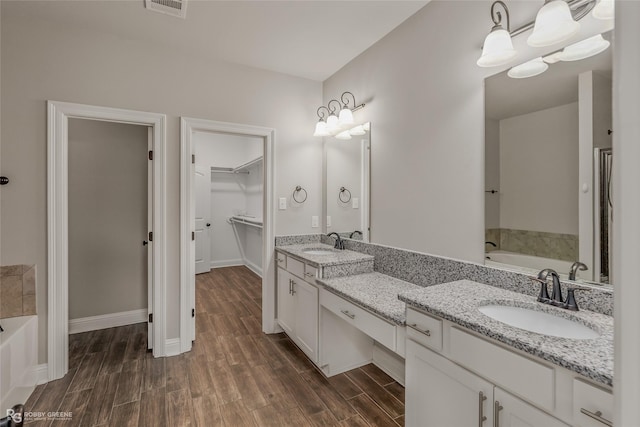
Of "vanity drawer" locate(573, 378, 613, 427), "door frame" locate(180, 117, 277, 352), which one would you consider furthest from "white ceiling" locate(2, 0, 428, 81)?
"vanity drawer" locate(573, 378, 613, 427)

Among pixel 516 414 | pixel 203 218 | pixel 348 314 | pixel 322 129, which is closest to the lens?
pixel 516 414

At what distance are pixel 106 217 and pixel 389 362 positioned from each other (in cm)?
315

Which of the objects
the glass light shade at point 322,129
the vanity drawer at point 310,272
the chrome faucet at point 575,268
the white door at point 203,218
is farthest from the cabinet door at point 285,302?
the white door at point 203,218

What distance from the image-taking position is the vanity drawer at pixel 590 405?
2.80 feet

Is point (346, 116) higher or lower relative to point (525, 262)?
higher

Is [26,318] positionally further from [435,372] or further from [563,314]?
[563,314]

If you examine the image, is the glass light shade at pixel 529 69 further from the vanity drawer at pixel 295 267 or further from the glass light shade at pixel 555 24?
the vanity drawer at pixel 295 267

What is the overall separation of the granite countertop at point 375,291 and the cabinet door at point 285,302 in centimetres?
65

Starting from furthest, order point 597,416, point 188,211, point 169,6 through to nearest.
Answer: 1. point 188,211
2. point 169,6
3. point 597,416

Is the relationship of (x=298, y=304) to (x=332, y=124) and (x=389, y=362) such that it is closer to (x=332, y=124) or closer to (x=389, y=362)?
(x=389, y=362)

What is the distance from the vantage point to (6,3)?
2129 mm

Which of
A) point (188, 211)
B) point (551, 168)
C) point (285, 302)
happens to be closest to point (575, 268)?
point (551, 168)

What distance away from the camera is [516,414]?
1062mm

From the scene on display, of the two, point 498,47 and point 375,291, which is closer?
point 498,47
